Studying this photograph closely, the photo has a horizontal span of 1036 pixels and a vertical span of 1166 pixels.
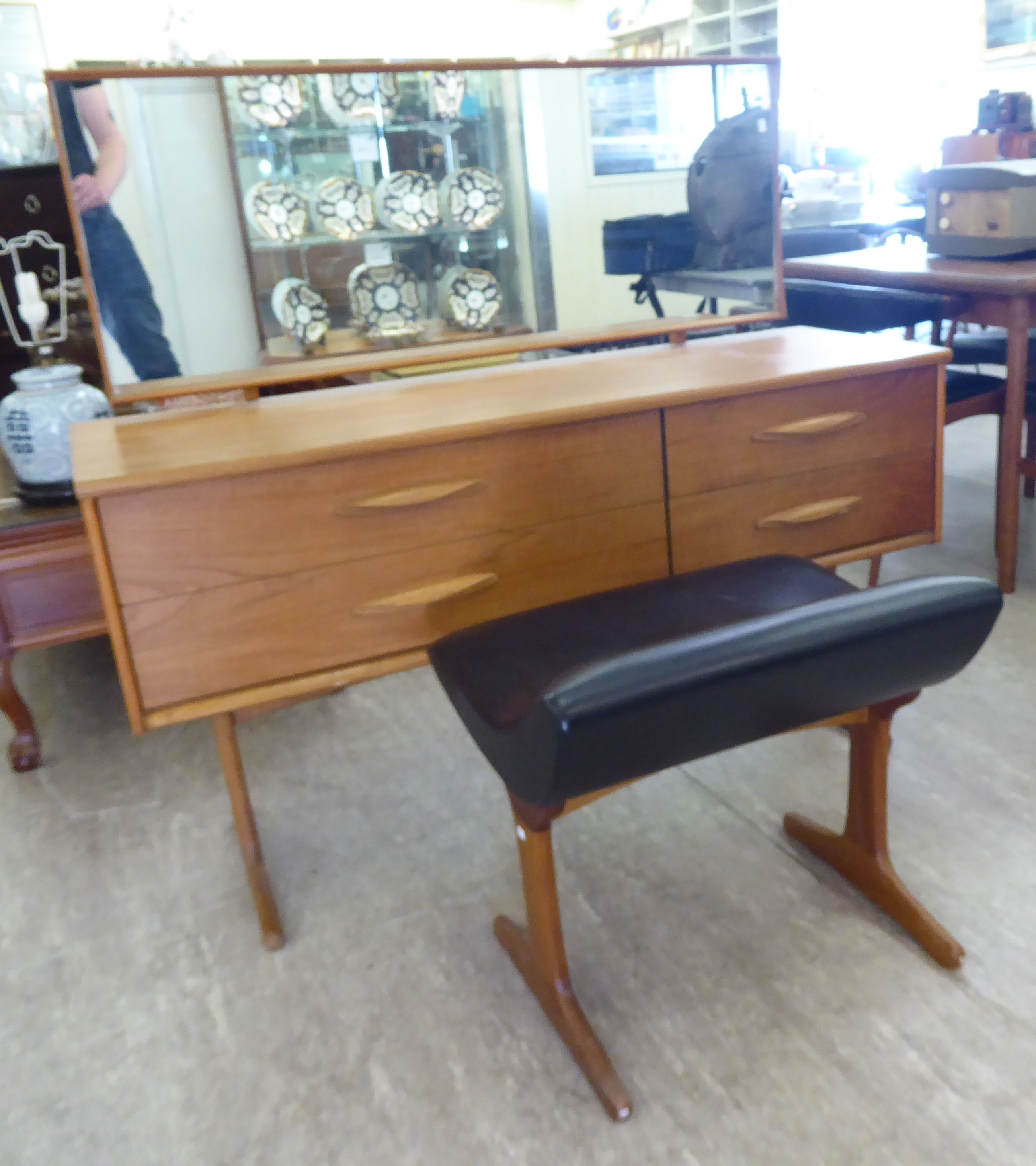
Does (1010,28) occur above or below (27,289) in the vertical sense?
above

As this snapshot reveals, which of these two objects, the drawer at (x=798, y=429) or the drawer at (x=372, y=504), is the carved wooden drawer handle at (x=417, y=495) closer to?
the drawer at (x=372, y=504)

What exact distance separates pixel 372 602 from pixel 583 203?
2.79ft

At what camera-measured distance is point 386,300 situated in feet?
5.40

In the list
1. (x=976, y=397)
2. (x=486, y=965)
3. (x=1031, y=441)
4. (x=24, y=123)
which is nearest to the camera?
(x=486, y=965)

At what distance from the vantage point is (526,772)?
100 centimetres

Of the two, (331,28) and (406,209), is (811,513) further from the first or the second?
(331,28)

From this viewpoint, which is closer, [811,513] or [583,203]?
[811,513]

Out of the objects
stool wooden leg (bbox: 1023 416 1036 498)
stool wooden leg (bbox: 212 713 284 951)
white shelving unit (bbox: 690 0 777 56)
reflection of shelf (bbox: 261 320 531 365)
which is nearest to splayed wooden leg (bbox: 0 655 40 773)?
stool wooden leg (bbox: 212 713 284 951)

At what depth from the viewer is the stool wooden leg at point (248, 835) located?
1.45 metres

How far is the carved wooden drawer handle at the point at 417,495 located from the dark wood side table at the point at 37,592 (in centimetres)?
90

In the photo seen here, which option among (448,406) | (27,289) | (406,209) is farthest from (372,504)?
(27,289)

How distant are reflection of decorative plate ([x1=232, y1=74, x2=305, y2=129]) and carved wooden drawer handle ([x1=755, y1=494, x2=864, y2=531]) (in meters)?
0.95

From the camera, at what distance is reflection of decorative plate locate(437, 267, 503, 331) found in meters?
1.67

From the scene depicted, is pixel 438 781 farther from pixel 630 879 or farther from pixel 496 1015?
pixel 496 1015
